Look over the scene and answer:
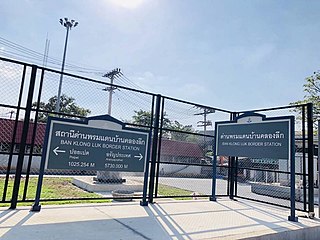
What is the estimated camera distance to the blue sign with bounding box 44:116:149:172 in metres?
4.41

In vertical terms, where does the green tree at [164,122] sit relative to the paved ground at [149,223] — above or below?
above

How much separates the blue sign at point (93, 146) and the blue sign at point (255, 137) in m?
2.34

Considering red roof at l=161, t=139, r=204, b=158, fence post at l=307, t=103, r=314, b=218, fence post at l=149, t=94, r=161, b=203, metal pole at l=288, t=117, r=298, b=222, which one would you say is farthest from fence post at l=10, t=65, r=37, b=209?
red roof at l=161, t=139, r=204, b=158

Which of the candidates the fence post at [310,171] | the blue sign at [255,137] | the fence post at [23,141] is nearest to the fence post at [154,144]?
the blue sign at [255,137]

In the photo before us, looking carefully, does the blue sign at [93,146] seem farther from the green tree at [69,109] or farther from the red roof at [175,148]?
the red roof at [175,148]

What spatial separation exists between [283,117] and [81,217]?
437 cm

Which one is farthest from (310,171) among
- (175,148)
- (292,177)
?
(175,148)

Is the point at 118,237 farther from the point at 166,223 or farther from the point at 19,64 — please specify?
the point at 19,64

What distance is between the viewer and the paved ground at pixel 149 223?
3336 mm

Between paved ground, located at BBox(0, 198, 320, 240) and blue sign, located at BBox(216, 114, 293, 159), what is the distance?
129 centimetres

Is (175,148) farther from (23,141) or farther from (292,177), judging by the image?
(23,141)

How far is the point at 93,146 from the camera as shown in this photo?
15.6 feet

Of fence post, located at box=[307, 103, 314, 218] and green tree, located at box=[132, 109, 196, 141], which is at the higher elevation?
green tree, located at box=[132, 109, 196, 141]

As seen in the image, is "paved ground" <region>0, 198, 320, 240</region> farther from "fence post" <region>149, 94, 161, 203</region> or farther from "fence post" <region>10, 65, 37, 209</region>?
"fence post" <region>149, 94, 161, 203</region>
